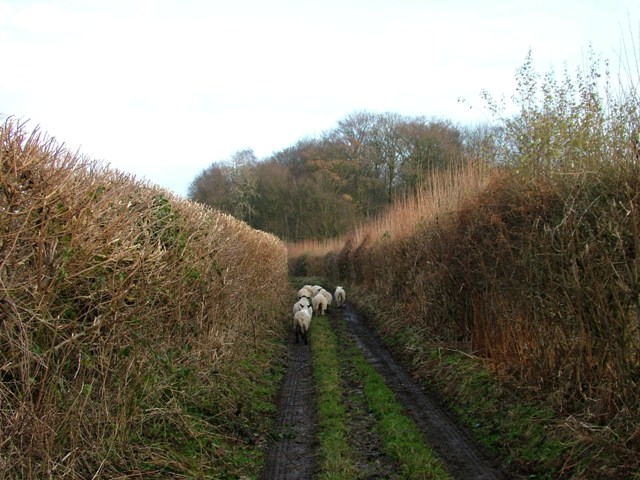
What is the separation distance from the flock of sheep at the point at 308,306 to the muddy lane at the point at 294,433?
3239 mm

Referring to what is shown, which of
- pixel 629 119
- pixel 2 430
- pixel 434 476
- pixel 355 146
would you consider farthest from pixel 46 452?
pixel 355 146

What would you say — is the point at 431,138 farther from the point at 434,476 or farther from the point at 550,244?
the point at 434,476

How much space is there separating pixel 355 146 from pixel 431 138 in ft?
48.4

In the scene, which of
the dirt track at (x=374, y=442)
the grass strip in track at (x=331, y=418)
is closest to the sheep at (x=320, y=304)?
the grass strip in track at (x=331, y=418)

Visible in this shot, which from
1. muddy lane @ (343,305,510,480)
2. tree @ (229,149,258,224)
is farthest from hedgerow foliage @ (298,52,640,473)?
tree @ (229,149,258,224)

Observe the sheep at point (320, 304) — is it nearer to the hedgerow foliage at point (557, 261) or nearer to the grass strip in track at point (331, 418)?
the grass strip in track at point (331, 418)

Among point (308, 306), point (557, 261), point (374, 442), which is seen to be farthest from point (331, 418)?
point (308, 306)

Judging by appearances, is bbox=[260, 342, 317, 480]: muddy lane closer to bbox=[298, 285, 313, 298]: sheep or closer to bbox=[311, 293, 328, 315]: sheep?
bbox=[311, 293, 328, 315]: sheep

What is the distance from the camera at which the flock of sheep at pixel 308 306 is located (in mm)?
13612

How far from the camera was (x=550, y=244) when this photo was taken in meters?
6.38

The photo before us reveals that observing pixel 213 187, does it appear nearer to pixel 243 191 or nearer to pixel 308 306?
pixel 243 191

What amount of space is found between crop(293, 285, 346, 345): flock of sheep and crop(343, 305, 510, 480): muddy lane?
2677 millimetres

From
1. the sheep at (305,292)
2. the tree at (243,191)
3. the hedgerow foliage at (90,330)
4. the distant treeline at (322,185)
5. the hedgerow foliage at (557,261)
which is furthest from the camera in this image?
the tree at (243,191)

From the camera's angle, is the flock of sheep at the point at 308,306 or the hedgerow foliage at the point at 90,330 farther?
the flock of sheep at the point at 308,306
